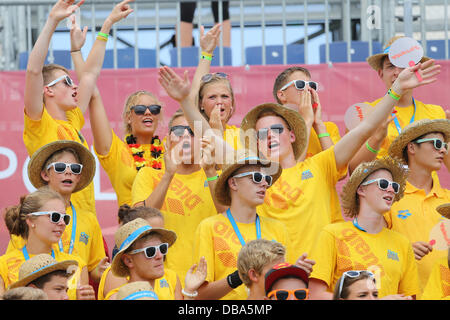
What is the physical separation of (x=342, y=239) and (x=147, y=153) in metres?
1.91

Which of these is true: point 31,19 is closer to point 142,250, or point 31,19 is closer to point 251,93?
point 251,93

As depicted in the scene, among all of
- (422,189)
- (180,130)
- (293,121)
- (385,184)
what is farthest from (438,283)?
(180,130)

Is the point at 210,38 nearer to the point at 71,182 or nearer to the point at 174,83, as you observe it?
the point at 174,83

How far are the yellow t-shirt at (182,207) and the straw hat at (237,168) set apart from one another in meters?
0.28

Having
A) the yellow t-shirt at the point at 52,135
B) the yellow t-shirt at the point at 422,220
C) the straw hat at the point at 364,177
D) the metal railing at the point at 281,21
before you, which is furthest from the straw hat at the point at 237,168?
the metal railing at the point at 281,21

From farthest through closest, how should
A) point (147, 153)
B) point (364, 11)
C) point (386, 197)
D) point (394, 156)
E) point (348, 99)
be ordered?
point (364, 11)
point (348, 99)
point (147, 153)
point (394, 156)
point (386, 197)

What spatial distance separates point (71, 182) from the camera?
18.9 feet

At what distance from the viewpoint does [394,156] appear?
6.03 metres

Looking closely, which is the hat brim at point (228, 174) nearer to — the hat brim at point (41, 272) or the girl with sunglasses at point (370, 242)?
the girl with sunglasses at point (370, 242)

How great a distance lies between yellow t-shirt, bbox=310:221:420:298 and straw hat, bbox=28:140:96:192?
5.34ft

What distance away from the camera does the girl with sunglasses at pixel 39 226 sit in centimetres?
525
